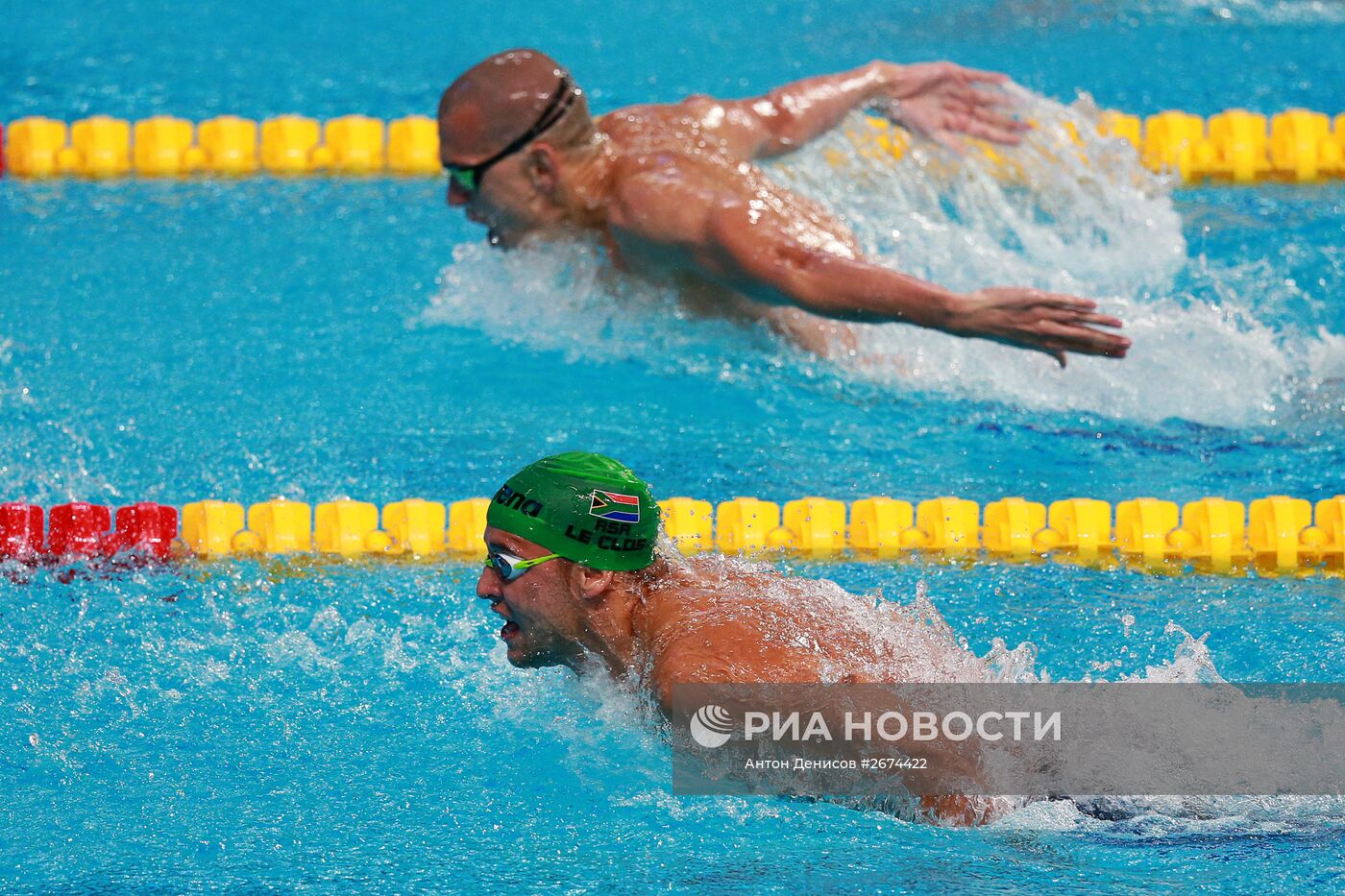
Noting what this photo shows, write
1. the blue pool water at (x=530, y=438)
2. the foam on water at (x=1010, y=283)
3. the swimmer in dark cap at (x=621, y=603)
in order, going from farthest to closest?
the foam on water at (x=1010, y=283) → the blue pool water at (x=530, y=438) → the swimmer in dark cap at (x=621, y=603)

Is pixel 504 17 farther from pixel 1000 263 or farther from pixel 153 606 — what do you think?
pixel 153 606

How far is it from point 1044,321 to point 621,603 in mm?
1196

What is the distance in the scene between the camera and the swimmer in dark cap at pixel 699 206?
344cm

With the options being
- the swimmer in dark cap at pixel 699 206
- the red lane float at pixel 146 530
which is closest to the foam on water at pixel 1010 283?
the swimmer in dark cap at pixel 699 206

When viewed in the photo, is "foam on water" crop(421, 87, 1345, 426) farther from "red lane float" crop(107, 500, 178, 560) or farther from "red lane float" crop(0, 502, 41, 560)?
"red lane float" crop(0, 502, 41, 560)

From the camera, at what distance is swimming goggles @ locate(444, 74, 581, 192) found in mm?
4012

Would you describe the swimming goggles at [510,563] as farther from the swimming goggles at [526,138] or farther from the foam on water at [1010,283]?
the foam on water at [1010,283]

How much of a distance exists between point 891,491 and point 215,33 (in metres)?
4.76

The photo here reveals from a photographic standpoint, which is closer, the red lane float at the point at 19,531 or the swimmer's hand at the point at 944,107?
the red lane float at the point at 19,531

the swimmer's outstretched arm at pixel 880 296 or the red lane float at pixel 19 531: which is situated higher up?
the swimmer's outstretched arm at pixel 880 296

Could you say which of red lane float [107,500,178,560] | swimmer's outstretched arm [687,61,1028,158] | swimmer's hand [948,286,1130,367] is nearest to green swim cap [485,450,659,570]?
swimmer's hand [948,286,1130,367]

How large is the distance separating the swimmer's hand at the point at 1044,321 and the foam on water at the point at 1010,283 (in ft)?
3.26

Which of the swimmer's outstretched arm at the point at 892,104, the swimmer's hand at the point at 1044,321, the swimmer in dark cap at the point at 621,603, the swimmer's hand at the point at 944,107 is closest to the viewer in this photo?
the swimmer in dark cap at the point at 621,603

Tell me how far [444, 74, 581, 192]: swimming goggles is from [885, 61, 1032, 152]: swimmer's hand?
1273mm
